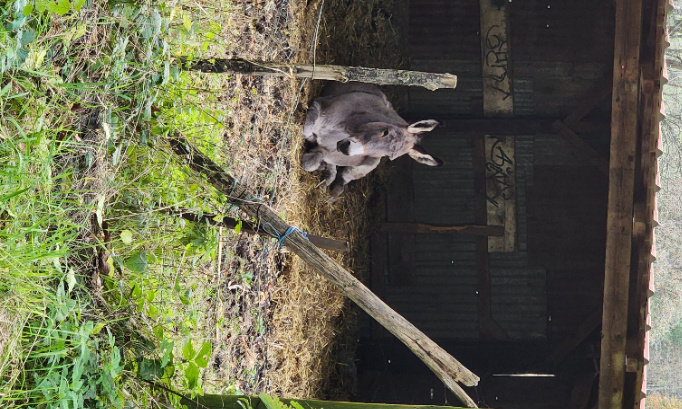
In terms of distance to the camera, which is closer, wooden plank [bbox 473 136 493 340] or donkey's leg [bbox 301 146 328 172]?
donkey's leg [bbox 301 146 328 172]

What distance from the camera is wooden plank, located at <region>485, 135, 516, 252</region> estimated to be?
30.7 ft

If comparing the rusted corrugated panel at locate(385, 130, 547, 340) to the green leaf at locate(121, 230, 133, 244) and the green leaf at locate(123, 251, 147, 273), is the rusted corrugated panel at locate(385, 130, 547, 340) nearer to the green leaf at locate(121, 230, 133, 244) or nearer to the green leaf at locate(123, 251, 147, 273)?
the green leaf at locate(123, 251, 147, 273)

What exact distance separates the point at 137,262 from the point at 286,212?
115 inches

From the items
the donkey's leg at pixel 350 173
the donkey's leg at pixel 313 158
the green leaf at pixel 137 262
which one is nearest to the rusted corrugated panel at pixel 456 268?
the donkey's leg at pixel 350 173

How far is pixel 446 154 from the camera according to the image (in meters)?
9.50

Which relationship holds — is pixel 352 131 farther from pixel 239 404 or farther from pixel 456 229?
pixel 239 404

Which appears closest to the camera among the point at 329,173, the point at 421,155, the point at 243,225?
the point at 243,225

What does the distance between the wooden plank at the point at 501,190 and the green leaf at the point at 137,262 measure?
6285mm

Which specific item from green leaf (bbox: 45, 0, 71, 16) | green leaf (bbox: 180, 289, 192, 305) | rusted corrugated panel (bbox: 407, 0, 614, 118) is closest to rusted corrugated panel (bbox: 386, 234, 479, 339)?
rusted corrugated panel (bbox: 407, 0, 614, 118)

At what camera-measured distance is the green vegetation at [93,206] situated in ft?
9.82

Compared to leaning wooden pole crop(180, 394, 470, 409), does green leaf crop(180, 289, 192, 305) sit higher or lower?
higher

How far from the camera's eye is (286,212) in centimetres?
677

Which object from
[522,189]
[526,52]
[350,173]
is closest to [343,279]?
[350,173]

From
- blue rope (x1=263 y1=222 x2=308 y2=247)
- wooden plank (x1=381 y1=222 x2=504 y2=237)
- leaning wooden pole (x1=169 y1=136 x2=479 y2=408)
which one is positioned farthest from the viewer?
wooden plank (x1=381 y1=222 x2=504 y2=237)
